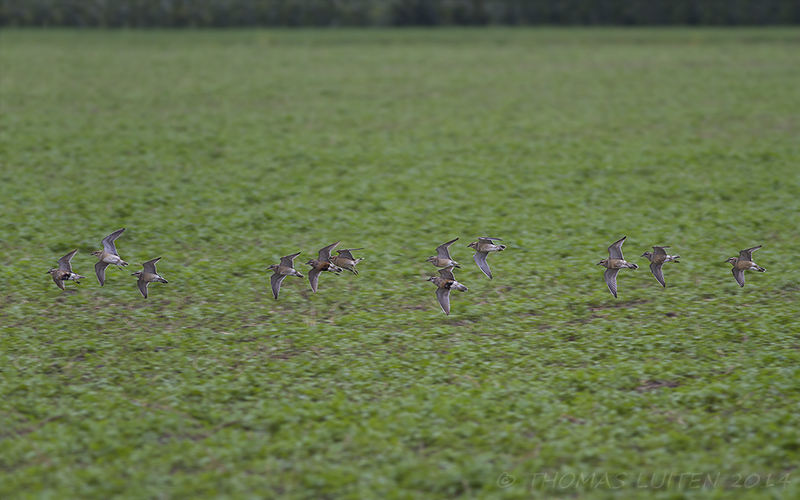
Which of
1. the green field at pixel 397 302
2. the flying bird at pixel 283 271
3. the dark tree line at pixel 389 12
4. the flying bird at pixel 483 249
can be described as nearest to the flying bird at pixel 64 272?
the green field at pixel 397 302

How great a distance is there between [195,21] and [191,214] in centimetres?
2275

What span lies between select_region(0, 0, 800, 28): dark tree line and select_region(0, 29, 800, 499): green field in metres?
12.9

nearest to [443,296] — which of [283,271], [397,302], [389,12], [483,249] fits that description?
[483,249]

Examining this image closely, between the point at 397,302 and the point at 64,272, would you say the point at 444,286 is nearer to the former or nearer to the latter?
the point at 397,302

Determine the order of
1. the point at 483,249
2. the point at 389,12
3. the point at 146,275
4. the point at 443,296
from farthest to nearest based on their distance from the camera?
the point at 389,12 → the point at 146,275 → the point at 483,249 → the point at 443,296

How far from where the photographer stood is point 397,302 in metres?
8.91

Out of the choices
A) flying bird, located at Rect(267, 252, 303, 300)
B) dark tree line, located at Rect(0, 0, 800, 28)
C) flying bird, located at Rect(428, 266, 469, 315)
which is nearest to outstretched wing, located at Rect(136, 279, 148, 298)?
flying bird, located at Rect(267, 252, 303, 300)

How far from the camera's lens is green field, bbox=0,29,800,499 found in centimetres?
595

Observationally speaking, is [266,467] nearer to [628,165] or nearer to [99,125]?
[628,165]

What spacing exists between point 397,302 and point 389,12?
2642cm

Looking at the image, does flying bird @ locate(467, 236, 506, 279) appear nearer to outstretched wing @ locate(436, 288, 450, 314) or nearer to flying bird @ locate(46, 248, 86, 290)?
outstretched wing @ locate(436, 288, 450, 314)

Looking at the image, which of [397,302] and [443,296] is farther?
[397,302]

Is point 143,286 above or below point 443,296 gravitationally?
below

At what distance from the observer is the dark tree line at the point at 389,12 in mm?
31984
